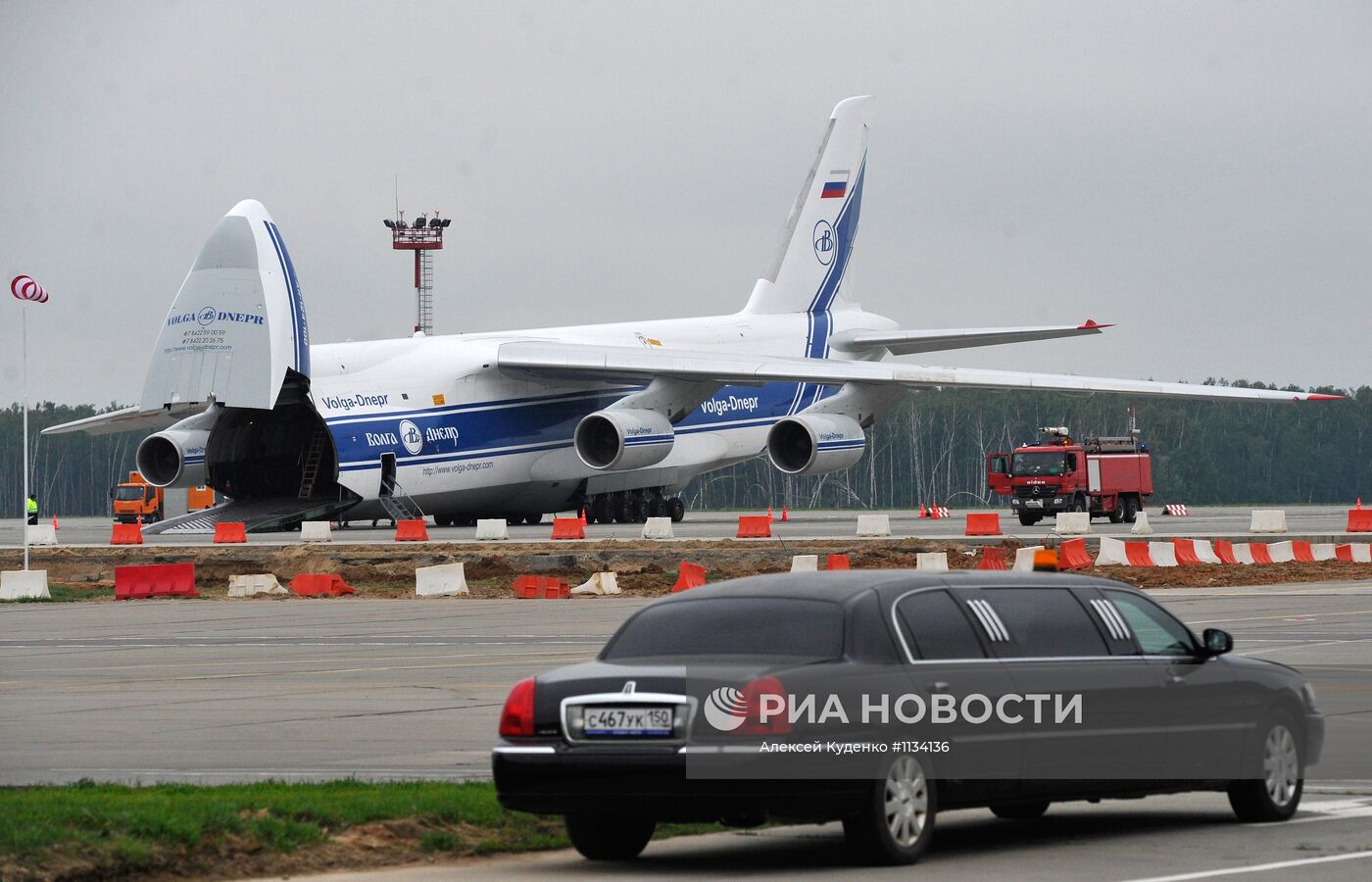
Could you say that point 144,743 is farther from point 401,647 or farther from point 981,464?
point 981,464

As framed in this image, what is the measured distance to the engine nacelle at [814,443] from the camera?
46.2 m

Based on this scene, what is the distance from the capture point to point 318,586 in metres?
32.5

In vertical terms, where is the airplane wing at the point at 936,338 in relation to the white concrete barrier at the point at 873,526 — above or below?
above

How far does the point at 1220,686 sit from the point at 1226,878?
220cm

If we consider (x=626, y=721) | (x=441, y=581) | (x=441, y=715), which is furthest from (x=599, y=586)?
(x=626, y=721)

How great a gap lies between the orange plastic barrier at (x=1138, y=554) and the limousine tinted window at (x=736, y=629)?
25159 mm

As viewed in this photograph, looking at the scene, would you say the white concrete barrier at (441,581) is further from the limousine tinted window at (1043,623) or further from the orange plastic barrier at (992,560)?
the limousine tinted window at (1043,623)

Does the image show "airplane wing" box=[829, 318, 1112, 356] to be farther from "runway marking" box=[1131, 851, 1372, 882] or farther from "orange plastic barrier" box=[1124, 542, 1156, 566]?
"runway marking" box=[1131, 851, 1372, 882]

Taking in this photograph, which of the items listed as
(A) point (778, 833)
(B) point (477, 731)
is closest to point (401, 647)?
(B) point (477, 731)

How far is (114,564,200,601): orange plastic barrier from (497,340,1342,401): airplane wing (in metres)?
12.6

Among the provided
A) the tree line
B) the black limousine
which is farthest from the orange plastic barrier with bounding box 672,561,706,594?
the tree line

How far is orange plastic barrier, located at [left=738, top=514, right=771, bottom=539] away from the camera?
39.5 metres

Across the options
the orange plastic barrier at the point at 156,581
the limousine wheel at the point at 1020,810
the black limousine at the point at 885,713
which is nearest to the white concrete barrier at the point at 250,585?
the orange plastic barrier at the point at 156,581

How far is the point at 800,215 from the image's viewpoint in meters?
56.9
